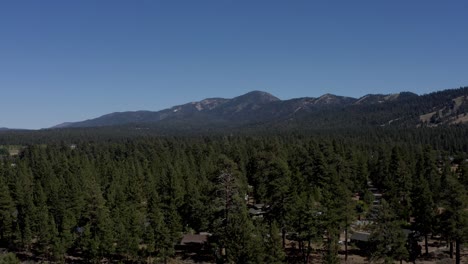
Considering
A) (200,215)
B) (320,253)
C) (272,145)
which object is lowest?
(320,253)

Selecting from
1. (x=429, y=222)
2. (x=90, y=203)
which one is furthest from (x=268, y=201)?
(x=90, y=203)

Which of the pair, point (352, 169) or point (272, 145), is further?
point (272, 145)

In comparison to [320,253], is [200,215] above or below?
above

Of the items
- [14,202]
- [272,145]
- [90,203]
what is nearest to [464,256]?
[90,203]

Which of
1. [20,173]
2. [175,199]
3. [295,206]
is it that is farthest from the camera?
[20,173]

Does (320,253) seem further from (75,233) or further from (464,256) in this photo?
(75,233)

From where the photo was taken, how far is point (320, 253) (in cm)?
4503

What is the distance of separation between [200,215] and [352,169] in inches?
1387

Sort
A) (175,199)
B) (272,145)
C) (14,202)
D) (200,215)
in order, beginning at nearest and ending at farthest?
(200,215)
(175,199)
(14,202)
(272,145)

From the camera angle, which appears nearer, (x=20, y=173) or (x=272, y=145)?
(x=20, y=173)

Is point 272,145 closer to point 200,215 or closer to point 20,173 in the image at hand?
point 200,215

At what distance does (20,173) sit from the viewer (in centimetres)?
7231

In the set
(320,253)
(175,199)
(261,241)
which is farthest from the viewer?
(175,199)

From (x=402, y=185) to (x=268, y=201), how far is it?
24791 mm
